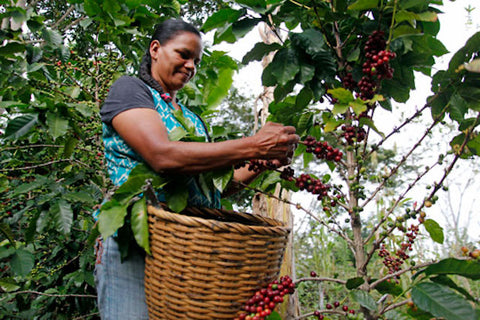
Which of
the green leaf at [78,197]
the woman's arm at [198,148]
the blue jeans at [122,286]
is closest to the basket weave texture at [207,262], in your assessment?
the woman's arm at [198,148]

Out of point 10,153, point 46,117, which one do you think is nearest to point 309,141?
point 46,117

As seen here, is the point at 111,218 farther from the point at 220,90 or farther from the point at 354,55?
the point at 220,90

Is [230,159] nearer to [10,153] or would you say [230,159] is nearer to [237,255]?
[237,255]

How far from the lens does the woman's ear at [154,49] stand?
144 centimetres

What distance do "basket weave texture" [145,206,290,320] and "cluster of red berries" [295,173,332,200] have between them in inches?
7.4

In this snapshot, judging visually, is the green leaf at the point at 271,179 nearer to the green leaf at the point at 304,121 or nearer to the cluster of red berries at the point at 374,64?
the green leaf at the point at 304,121

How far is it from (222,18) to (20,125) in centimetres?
106

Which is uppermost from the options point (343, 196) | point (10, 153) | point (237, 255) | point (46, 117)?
point (10, 153)

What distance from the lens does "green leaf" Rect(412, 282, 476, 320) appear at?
2.22 feet

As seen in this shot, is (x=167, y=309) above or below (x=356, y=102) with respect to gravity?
below

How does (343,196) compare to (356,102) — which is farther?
(343,196)

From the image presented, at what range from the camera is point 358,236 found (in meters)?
0.99

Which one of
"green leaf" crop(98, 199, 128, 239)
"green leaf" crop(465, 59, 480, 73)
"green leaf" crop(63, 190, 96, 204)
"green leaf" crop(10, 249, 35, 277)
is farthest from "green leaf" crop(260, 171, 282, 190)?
"green leaf" crop(10, 249, 35, 277)

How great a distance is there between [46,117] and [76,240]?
99cm
